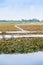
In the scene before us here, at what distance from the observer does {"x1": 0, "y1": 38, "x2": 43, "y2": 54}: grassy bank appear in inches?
693

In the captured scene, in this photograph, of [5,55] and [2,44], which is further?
[2,44]

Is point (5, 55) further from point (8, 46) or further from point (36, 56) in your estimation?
point (36, 56)

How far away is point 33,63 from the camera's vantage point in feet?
47.1

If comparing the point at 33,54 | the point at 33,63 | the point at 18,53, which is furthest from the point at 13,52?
the point at 33,63

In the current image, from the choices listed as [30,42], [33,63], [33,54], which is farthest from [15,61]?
[30,42]

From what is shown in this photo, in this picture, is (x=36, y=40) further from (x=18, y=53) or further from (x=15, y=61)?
(x=15, y=61)

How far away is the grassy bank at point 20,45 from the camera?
57.7ft

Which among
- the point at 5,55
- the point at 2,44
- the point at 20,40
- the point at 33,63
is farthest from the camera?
the point at 20,40

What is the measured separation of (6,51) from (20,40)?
272cm

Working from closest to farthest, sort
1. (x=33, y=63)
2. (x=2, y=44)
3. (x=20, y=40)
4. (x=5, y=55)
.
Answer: (x=33, y=63)
(x=5, y=55)
(x=2, y=44)
(x=20, y=40)

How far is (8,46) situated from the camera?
17844 mm

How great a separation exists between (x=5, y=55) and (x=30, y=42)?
3.26m

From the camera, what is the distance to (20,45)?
Result: 59.8 feet

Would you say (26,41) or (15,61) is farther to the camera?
(26,41)
